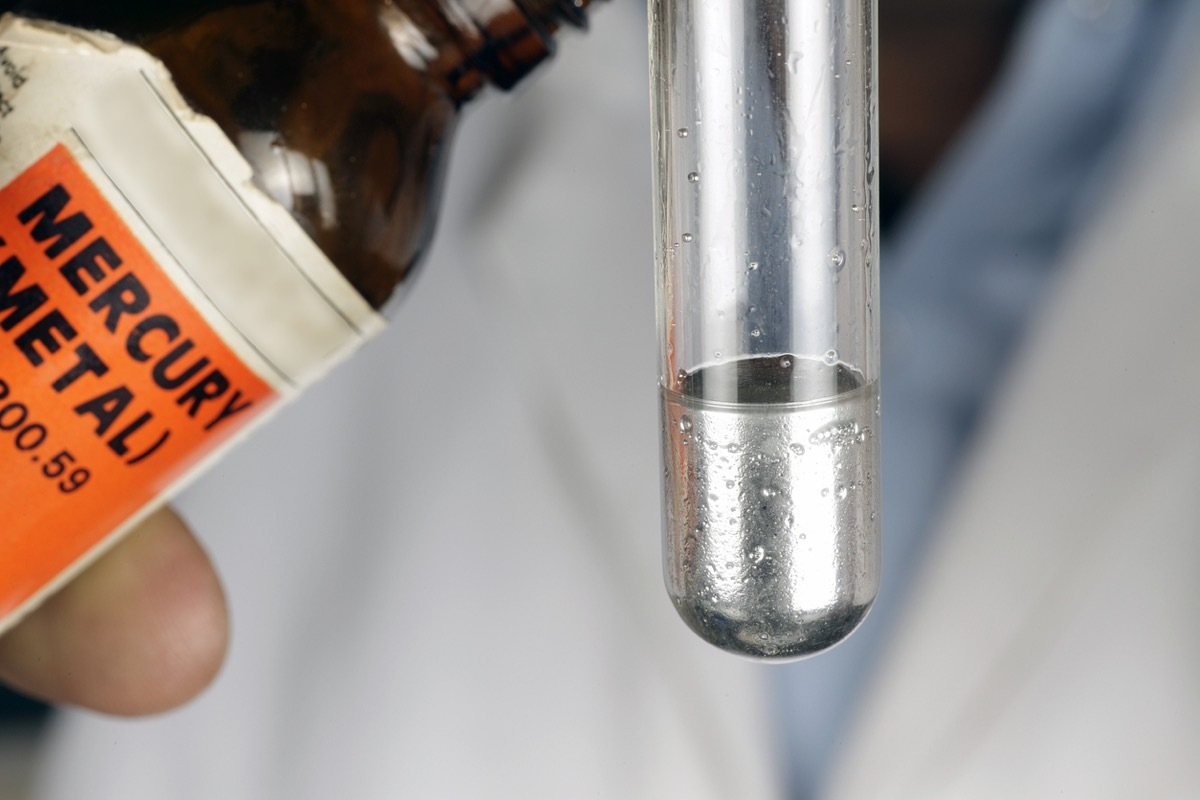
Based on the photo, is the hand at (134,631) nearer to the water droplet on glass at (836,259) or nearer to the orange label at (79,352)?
the orange label at (79,352)

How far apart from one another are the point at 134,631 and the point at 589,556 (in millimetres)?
331

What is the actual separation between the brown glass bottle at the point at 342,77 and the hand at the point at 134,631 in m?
0.21

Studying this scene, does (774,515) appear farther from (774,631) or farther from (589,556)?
(589,556)

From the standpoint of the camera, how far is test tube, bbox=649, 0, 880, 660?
28 cm

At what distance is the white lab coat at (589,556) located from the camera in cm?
66

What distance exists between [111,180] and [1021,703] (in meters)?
0.55

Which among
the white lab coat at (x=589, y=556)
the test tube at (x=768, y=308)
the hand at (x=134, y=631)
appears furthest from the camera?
the white lab coat at (x=589, y=556)

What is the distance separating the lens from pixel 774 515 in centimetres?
28

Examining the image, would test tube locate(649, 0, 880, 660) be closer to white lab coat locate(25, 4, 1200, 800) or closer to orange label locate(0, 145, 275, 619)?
orange label locate(0, 145, 275, 619)

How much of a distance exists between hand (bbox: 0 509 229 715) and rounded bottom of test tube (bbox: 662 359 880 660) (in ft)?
0.89

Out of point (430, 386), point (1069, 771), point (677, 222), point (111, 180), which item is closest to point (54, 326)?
point (111, 180)

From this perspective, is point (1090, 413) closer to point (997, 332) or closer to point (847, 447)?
point (997, 332)

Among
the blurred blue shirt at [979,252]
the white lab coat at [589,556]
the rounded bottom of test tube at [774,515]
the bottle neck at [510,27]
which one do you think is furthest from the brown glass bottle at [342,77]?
the blurred blue shirt at [979,252]

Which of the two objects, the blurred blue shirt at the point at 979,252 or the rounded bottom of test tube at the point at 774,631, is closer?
the rounded bottom of test tube at the point at 774,631
